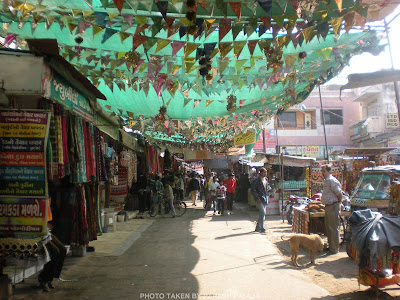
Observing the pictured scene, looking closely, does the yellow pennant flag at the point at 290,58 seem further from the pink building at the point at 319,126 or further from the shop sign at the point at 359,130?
the pink building at the point at 319,126

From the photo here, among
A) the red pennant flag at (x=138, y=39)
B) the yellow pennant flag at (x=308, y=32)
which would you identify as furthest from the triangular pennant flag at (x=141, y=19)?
the yellow pennant flag at (x=308, y=32)

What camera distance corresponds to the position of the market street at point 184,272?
4.91 m

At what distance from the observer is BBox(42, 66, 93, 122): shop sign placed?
4004mm

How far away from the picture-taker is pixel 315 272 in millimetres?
6227

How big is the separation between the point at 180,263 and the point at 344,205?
19.9 feet

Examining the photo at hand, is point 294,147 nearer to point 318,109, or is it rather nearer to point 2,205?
point 318,109

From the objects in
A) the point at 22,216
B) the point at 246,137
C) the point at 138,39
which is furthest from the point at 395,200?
the point at 246,137

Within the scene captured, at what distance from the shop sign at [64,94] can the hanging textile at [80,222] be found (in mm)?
1344

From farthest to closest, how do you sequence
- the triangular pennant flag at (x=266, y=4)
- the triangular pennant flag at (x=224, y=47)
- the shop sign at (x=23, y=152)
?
the triangular pennant flag at (x=224, y=47), the triangular pennant flag at (x=266, y=4), the shop sign at (x=23, y=152)

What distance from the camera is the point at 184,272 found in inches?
239

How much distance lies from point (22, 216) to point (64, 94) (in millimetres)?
1767

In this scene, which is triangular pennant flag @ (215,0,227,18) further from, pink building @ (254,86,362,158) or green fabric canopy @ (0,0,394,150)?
pink building @ (254,86,362,158)

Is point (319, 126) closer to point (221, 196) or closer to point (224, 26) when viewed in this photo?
point (221, 196)

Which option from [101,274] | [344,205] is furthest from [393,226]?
[344,205]
